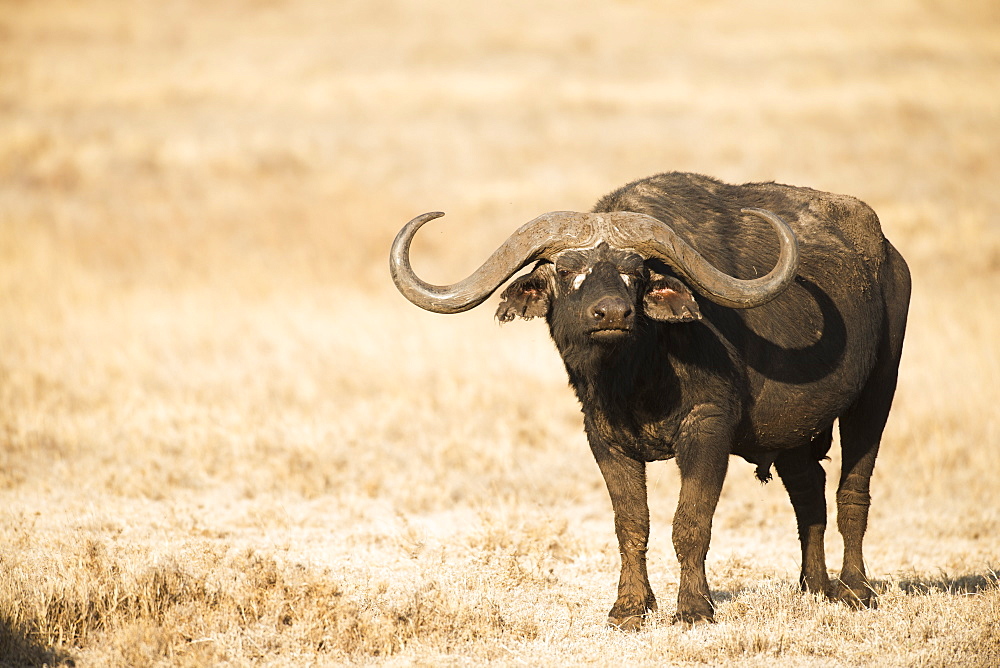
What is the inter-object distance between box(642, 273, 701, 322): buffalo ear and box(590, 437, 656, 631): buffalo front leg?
111 cm

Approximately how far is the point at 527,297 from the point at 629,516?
1574mm

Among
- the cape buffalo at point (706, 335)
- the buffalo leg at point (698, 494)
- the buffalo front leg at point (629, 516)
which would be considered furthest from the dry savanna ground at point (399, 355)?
the cape buffalo at point (706, 335)

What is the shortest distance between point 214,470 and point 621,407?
18.5 feet

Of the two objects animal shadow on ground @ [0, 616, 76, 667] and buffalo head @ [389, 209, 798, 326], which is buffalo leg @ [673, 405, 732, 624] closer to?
buffalo head @ [389, 209, 798, 326]

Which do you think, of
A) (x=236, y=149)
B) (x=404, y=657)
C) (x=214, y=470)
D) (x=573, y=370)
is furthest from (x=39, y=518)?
(x=236, y=149)

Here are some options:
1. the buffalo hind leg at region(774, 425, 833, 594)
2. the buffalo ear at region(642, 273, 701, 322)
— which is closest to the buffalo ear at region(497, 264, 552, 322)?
the buffalo ear at region(642, 273, 701, 322)

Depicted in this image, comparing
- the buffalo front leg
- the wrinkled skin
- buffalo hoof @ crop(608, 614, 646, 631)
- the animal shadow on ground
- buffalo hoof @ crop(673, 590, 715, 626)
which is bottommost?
the animal shadow on ground

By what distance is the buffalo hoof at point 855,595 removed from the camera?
728cm

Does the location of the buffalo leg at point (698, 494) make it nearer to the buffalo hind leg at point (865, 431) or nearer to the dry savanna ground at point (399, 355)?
the dry savanna ground at point (399, 355)

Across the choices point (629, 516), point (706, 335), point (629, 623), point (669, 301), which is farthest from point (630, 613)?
point (669, 301)

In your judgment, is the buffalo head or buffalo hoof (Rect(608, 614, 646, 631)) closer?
the buffalo head

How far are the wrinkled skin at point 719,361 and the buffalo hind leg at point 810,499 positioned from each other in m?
0.01

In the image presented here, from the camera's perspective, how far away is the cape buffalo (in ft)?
20.1

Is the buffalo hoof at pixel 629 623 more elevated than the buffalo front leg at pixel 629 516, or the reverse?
the buffalo front leg at pixel 629 516
